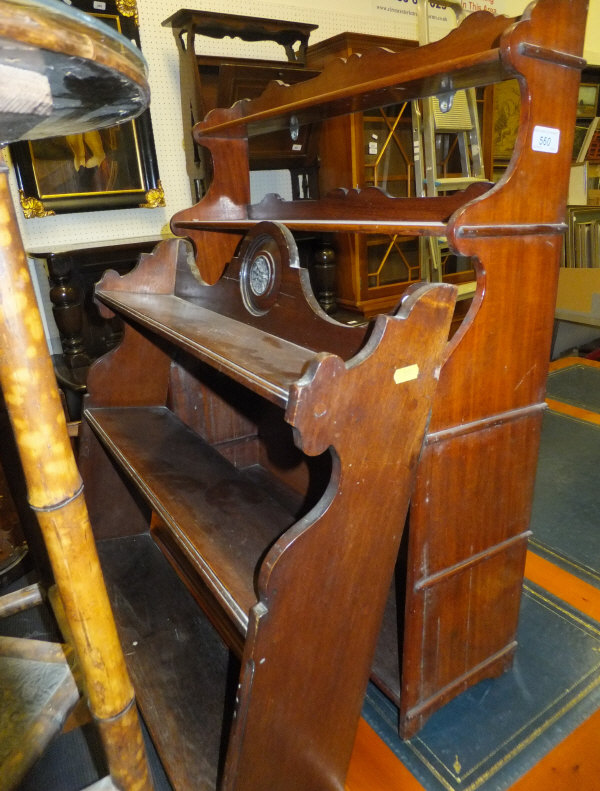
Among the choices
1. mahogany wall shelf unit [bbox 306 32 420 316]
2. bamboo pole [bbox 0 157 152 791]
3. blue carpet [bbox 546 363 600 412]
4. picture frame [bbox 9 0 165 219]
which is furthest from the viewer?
mahogany wall shelf unit [bbox 306 32 420 316]

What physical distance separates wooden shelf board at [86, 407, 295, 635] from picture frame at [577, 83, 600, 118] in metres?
5.30

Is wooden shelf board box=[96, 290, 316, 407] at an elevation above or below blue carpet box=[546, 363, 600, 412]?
above

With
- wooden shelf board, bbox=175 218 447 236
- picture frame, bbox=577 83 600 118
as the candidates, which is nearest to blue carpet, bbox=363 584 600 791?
wooden shelf board, bbox=175 218 447 236

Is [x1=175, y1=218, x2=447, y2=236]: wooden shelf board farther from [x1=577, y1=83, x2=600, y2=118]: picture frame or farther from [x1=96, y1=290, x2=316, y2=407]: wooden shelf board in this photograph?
[x1=577, y1=83, x2=600, y2=118]: picture frame

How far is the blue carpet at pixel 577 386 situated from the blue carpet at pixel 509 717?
2003 millimetres

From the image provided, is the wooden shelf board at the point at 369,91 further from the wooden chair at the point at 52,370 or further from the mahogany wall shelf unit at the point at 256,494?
the wooden chair at the point at 52,370

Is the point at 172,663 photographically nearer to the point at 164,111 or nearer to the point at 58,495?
the point at 58,495

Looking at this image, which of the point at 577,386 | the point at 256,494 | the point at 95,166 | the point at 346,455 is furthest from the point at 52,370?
the point at 577,386

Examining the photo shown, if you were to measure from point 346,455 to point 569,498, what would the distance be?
1914mm

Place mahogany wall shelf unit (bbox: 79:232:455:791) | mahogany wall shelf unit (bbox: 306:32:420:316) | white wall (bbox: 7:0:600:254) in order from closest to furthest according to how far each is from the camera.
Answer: mahogany wall shelf unit (bbox: 79:232:455:791) < white wall (bbox: 7:0:600:254) < mahogany wall shelf unit (bbox: 306:32:420:316)

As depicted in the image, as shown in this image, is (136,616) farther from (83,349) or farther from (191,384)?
(83,349)

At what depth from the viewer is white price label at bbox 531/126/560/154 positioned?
3.32 ft

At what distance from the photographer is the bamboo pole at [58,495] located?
574mm

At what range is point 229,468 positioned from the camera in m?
1.52
